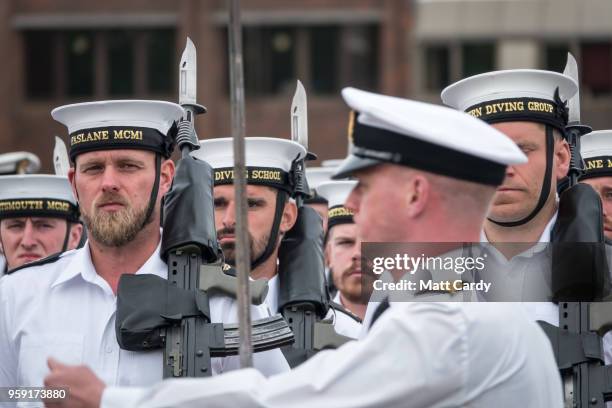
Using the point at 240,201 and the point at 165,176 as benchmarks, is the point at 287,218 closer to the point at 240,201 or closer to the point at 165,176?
the point at 165,176

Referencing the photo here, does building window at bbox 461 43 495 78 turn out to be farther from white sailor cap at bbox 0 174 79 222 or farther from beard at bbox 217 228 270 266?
beard at bbox 217 228 270 266

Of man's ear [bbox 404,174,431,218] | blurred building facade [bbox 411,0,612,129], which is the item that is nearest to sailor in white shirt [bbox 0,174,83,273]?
man's ear [bbox 404,174,431,218]

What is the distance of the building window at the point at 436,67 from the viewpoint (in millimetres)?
30938

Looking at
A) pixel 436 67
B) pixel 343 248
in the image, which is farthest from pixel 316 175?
pixel 436 67

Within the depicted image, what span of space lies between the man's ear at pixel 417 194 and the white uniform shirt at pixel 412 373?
267 mm

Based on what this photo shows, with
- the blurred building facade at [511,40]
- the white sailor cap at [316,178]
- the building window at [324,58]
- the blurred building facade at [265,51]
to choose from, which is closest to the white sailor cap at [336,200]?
the white sailor cap at [316,178]

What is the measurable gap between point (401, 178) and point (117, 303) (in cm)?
224

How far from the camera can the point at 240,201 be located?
4.13m

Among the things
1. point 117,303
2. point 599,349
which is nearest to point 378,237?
point 117,303

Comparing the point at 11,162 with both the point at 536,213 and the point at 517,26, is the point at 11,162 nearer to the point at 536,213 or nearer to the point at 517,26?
the point at 536,213

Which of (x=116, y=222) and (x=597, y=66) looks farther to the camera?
(x=597, y=66)

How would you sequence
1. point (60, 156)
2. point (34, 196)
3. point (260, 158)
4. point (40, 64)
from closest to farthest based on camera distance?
point (260, 158) < point (60, 156) < point (34, 196) < point (40, 64)

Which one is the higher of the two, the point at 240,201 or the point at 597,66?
the point at 597,66

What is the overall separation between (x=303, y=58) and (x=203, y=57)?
2.06m
